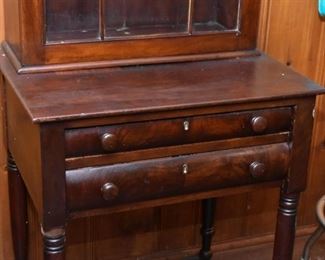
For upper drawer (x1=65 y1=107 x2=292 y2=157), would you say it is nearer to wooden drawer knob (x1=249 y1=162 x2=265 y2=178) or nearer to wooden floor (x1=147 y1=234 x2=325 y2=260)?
wooden drawer knob (x1=249 y1=162 x2=265 y2=178)

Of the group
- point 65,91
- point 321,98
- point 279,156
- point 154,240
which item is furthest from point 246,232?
point 65,91

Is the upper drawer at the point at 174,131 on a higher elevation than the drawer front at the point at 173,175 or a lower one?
higher

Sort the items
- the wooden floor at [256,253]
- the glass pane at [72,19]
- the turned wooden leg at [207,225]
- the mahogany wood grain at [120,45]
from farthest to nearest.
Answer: the wooden floor at [256,253], the turned wooden leg at [207,225], the glass pane at [72,19], the mahogany wood grain at [120,45]

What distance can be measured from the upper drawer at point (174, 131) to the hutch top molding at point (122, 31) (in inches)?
10.0

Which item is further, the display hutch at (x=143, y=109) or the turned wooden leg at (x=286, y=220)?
the turned wooden leg at (x=286, y=220)

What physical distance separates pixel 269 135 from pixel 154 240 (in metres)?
0.68

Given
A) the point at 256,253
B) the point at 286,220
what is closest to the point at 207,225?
the point at 256,253

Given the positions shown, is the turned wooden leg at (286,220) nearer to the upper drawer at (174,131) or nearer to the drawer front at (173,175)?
the drawer front at (173,175)

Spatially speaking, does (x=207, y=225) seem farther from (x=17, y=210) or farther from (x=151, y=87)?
(x=151, y=87)

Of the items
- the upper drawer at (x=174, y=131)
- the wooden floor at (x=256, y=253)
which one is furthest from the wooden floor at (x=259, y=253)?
the upper drawer at (x=174, y=131)

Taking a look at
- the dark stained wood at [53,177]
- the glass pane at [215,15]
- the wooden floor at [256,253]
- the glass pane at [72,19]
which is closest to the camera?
the dark stained wood at [53,177]

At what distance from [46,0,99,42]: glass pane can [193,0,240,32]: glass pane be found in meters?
0.26

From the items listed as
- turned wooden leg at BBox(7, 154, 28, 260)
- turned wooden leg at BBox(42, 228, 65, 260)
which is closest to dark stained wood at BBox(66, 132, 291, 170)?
turned wooden leg at BBox(42, 228, 65, 260)

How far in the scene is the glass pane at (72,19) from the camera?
1.58 metres
